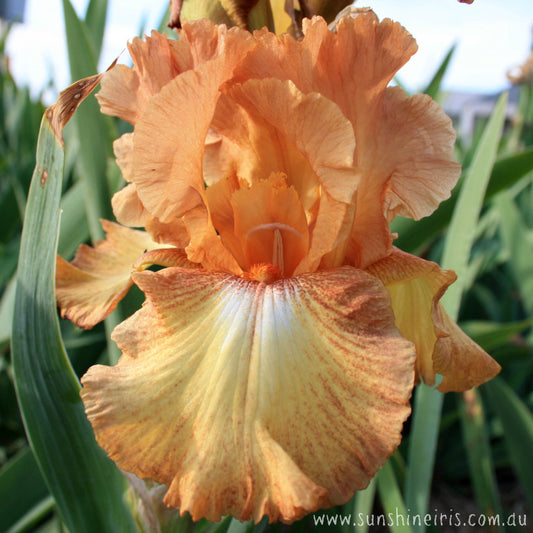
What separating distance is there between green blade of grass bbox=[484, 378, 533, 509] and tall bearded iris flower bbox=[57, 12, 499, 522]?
2.49 ft

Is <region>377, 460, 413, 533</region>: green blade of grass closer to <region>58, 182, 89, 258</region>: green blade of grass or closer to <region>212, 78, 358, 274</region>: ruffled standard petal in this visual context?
<region>212, 78, 358, 274</region>: ruffled standard petal

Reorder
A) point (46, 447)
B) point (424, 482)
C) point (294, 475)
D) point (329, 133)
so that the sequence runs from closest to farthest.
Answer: point (294, 475) < point (329, 133) < point (46, 447) < point (424, 482)

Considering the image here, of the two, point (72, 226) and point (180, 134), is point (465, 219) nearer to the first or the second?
point (180, 134)

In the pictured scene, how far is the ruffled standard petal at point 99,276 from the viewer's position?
0.77m

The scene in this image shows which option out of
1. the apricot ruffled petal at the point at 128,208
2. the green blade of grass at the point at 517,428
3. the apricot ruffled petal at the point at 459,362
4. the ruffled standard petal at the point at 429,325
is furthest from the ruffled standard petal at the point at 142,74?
the green blade of grass at the point at 517,428

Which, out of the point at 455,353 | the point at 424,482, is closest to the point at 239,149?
the point at 455,353

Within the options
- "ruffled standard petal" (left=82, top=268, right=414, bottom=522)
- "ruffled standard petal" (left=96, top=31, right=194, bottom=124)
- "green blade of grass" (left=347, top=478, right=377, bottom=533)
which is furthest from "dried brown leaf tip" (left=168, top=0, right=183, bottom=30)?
"green blade of grass" (left=347, top=478, right=377, bottom=533)

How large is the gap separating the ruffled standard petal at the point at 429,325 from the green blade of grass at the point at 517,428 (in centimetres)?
72

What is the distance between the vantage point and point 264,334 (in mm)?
536

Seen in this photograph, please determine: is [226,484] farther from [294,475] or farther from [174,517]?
[174,517]

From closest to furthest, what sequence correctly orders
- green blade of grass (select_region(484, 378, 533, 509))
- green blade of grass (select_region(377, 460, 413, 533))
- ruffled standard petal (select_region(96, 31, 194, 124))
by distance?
ruffled standard petal (select_region(96, 31, 194, 124)), green blade of grass (select_region(377, 460, 413, 533)), green blade of grass (select_region(484, 378, 533, 509))

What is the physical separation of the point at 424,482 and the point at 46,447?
72cm

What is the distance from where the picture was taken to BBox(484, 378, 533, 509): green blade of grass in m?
1.34

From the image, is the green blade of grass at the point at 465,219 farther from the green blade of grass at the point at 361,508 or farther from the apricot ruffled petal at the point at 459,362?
the green blade of grass at the point at 361,508
